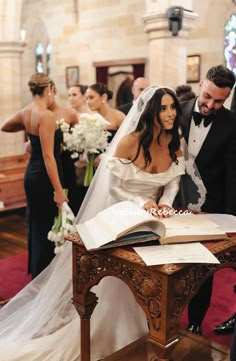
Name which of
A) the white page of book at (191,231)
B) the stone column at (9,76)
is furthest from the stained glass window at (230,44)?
the white page of book at (191,231)

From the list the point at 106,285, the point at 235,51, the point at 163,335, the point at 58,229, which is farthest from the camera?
the point at 235,51

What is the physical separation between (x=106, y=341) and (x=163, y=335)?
1.04 metres

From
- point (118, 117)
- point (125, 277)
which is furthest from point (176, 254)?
point (118, 117)

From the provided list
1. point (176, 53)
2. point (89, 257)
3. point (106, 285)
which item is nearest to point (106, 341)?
point (106, 285)

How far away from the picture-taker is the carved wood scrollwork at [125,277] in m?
1.82

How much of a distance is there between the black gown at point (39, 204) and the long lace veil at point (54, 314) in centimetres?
65

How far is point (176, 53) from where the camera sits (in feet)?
18.6

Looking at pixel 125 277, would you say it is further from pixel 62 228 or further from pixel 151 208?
pixel 62 228

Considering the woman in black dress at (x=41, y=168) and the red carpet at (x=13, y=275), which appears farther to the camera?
the red carpet at (x=13, y=275)

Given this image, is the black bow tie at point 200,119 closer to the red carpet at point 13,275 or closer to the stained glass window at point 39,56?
the red carpet at point 13,275

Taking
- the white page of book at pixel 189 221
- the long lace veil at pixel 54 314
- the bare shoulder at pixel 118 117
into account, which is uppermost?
the bare shoulder at pixel 118 117

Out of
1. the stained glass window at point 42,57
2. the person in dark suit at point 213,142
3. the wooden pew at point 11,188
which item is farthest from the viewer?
the stained glass window at point 42,57

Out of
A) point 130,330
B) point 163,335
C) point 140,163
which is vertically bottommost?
point 130,330

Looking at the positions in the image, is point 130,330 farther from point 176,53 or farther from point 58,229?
point 176,53
